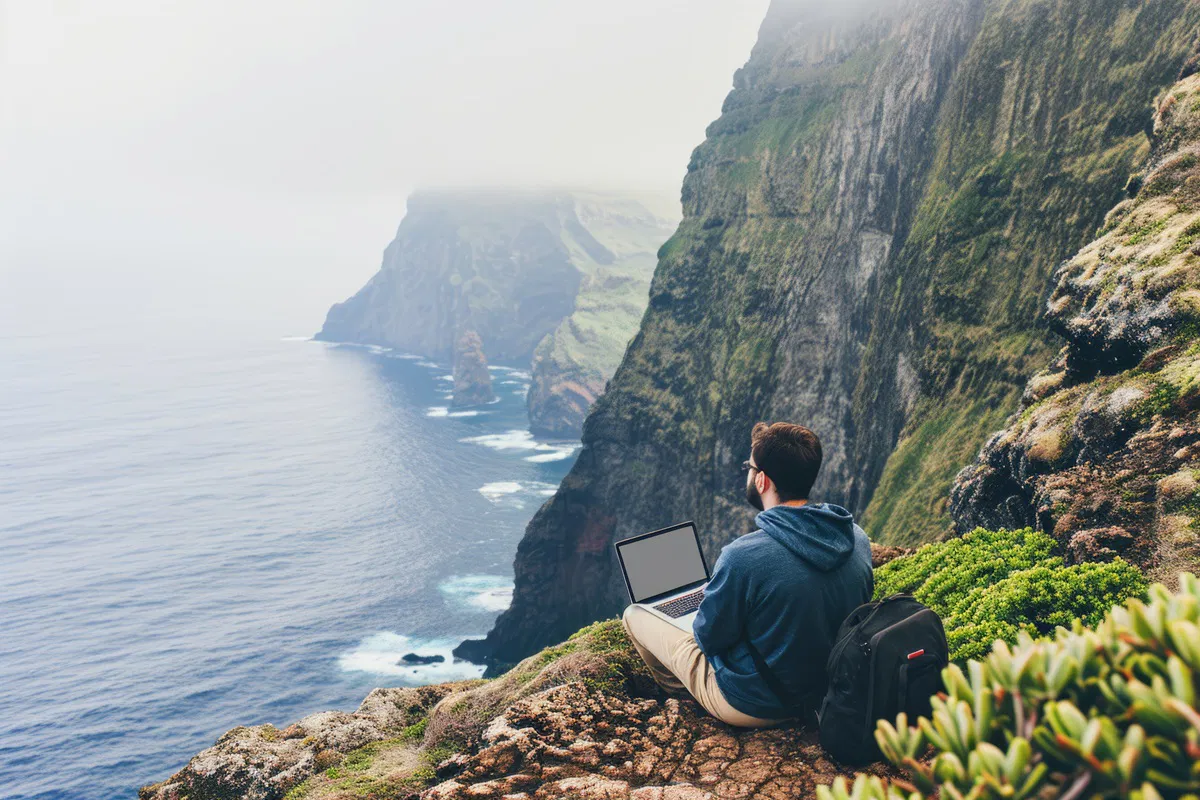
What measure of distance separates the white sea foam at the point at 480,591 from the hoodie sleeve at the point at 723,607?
3461 inches

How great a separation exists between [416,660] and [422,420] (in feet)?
360

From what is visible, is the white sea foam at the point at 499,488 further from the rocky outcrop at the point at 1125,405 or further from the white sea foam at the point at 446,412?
the rocky outcrop at the point at 1125,405

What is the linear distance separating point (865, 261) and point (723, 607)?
176 feet

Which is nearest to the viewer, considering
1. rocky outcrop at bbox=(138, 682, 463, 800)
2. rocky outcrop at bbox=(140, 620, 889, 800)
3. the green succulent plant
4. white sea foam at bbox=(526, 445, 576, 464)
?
the green succulent plant

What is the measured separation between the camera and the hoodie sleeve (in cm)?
629

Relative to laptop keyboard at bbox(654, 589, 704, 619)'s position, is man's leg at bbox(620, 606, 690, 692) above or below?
below

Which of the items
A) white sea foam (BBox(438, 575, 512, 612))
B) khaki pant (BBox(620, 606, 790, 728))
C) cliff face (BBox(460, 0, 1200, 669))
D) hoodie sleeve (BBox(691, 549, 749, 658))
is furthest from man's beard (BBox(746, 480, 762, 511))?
white sea foam (BBox(438, 575, 512, 612))

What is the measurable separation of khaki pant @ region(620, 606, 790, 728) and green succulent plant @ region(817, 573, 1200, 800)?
13.0ft

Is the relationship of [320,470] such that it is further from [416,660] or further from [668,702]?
[668,702]

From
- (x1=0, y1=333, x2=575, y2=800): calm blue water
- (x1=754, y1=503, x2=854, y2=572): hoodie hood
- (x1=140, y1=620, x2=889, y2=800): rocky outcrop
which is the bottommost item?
(x1=0, y1=333, x2=575, y2=800): calm blue water

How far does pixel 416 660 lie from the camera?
7638 centimetres

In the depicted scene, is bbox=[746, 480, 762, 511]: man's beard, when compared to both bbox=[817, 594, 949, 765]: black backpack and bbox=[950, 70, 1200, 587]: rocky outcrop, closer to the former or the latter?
bbox=[817, 594, 949, 765]: black backpack

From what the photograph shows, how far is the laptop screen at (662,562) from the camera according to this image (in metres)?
8.74

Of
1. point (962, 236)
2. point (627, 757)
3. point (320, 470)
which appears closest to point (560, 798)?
point (627, 757)
